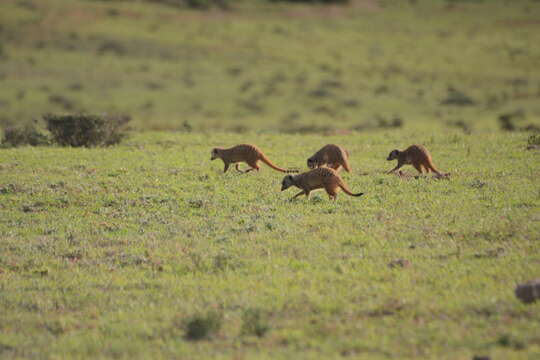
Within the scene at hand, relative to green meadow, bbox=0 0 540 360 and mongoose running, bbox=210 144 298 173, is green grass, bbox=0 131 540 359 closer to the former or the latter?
green meadow, bbox=0 0 540 360

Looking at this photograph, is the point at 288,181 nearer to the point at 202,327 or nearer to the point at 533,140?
the point at 202,327

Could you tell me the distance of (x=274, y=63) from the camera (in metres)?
56.5

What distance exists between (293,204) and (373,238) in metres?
2.93

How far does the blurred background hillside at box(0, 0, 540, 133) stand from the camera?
40.6 meters

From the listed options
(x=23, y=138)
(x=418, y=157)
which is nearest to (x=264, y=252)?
(x=418, y=157)

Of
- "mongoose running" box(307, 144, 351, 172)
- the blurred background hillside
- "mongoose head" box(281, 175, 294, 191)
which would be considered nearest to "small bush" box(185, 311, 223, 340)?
"mongoose head" box(281, 175, 294, 191)

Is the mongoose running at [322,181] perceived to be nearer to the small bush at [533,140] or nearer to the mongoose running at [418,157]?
the mongoose running at [418,157]

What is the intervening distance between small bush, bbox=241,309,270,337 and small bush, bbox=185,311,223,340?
295 mm

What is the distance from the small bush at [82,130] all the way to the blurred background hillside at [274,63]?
26.9ft

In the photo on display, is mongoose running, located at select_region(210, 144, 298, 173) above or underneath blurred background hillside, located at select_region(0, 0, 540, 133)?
underneath

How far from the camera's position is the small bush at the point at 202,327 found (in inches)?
295

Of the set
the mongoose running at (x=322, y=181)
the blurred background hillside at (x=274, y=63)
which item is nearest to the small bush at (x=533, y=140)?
the mongoose running at (x=322, y=181)

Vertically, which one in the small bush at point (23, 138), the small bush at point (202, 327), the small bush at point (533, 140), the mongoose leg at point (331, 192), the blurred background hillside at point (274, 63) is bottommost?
the small bush at point (202, 327)

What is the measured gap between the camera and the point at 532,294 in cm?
774
